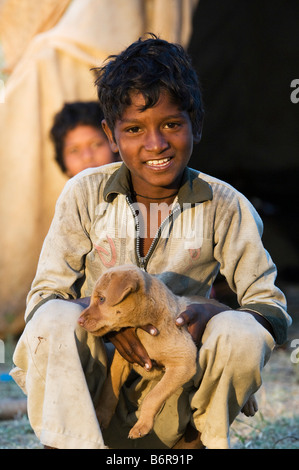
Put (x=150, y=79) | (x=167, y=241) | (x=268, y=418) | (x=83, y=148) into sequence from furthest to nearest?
(x=83, y=148)
(x=268, y=418)
(x=167, y=241)
(x=150, y=79)

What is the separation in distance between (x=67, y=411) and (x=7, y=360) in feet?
8.75

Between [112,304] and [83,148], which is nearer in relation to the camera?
[112,304]

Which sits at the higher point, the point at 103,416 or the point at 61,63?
the point at 61,63

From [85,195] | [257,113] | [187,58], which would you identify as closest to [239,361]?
[85,195]

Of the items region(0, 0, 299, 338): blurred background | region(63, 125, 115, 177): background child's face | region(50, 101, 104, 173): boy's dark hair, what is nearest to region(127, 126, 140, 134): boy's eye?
region(63, 125, 115, 177): background child's face

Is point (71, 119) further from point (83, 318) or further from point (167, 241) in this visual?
point (83, 318)

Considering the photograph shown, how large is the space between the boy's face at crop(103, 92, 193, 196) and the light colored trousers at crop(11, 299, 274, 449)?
53cm

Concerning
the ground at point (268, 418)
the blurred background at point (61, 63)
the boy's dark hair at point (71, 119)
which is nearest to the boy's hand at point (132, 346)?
the ground at point (268, 418)

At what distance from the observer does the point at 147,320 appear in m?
2.14

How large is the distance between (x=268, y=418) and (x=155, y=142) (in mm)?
1703

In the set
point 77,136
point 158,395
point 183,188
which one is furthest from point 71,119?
point 158,395

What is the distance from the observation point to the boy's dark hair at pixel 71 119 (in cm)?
489

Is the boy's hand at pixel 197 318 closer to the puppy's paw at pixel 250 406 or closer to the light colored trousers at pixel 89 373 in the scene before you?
the light colored trousers at pixel 89 373
